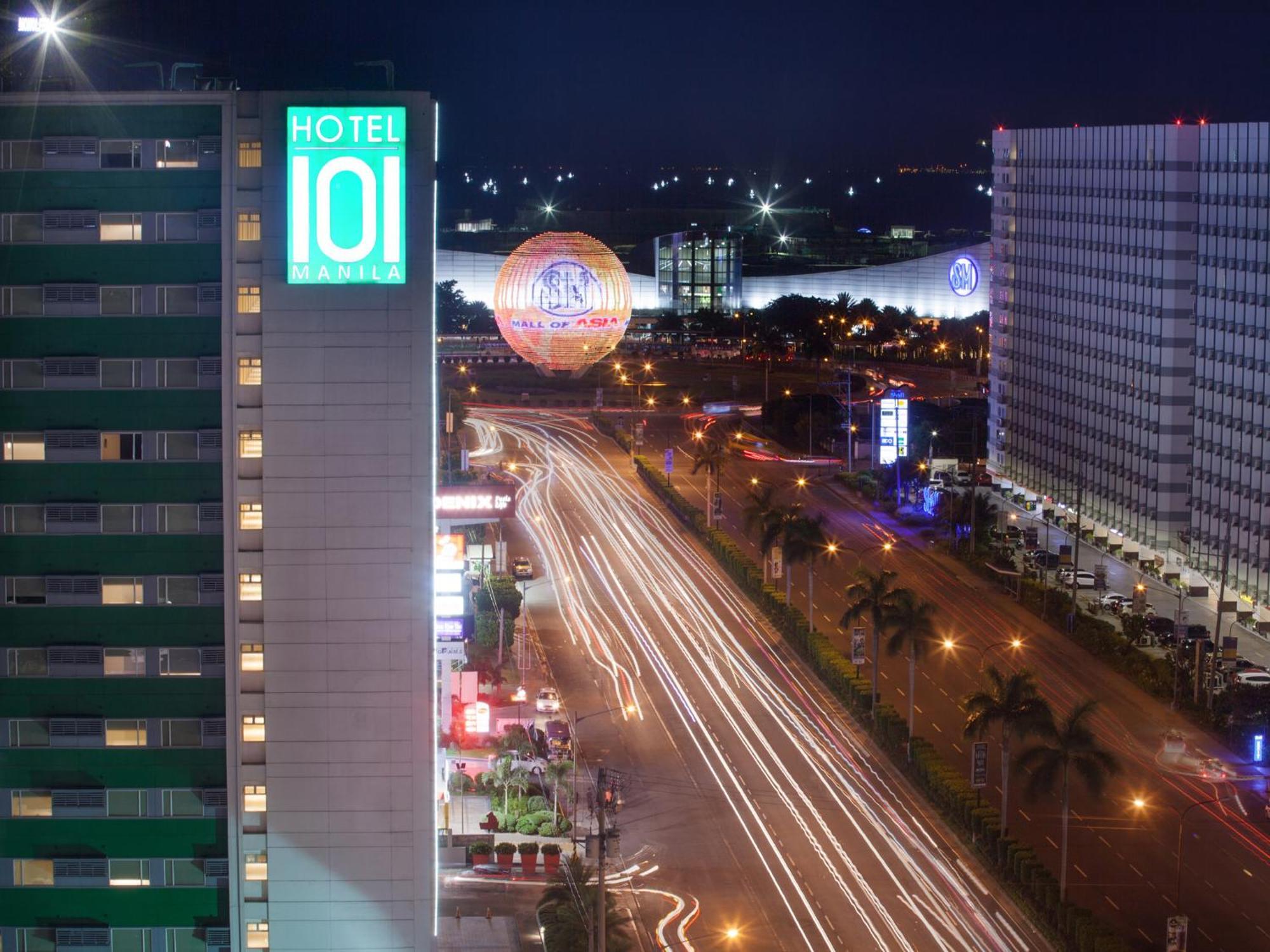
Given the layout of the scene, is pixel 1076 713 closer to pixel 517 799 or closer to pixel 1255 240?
pixel 517 799

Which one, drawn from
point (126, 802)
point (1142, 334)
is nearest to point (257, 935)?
point (126, 802)

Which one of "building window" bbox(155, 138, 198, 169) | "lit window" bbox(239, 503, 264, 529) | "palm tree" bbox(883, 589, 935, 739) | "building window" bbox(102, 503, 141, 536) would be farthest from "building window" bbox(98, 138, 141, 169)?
"palm tree" bbox(883, 589, 935, 739)

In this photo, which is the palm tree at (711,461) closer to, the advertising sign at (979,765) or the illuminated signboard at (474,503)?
the illuminated signboard at (474,503)

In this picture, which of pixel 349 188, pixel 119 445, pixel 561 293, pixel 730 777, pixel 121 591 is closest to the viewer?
pixel 349 188

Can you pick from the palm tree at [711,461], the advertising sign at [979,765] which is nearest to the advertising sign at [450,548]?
the advertising sign at [979,765]

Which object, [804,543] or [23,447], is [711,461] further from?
[23,447]

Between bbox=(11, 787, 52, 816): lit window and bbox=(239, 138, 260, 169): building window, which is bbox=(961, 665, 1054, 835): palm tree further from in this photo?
bbox=(239, 138, 260, 169): building window

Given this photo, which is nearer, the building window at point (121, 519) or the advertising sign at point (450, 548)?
the building window at point (121, 519)
